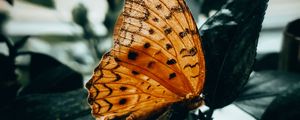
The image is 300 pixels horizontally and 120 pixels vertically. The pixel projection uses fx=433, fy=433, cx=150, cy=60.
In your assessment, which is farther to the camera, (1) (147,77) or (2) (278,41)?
(2) (278,41)

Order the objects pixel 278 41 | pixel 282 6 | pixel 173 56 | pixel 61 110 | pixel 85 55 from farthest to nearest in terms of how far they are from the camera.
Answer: pixel 282 6, pixel 278 41, pixel 85 55, pixel 61 110, pixel 173 56

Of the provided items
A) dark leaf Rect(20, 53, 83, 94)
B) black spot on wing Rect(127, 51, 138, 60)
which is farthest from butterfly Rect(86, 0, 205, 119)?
dark leaf Rect(20, 53, 83, 94)

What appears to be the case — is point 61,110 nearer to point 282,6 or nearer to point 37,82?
point 37,82

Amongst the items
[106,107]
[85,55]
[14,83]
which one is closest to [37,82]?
[14,83]

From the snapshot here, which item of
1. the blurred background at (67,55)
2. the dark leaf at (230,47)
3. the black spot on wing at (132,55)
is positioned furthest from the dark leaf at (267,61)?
the black spot on wing at (132,55)

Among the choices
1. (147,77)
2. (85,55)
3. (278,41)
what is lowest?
(278,41)

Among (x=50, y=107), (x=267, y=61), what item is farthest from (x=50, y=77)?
(x=267, y=61)

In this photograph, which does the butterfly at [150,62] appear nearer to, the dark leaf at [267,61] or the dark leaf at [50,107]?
the dark leaf at [50,107]

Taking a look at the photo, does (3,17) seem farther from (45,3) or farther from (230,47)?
(230,47)
